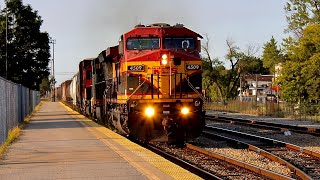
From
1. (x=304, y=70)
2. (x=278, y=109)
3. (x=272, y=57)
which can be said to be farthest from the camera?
(x=272, y=57)

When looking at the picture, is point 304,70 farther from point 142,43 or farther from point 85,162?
point 85,162

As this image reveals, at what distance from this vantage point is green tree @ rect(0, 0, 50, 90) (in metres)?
40.9

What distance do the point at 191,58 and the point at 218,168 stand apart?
479 cm

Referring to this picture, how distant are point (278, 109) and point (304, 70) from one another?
15.7ft

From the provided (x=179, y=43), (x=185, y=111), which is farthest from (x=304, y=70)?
(x=185, y=111)

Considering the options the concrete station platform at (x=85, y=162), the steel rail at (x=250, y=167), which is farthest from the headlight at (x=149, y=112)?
the steel rail at (x=250, y=167)

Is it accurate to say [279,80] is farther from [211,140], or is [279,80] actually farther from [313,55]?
[211,140]

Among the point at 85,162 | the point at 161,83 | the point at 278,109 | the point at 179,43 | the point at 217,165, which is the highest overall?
the point at 179,43

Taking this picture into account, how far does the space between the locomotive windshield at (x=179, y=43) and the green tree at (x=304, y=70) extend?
28671mm

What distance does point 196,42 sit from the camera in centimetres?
1659

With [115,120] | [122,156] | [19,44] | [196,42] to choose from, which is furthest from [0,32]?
[122,156]

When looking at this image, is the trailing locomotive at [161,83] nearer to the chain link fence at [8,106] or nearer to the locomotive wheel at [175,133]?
the locomotive wheel at [175,133]

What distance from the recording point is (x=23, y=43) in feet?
138

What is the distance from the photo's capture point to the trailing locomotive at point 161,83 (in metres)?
15.7
